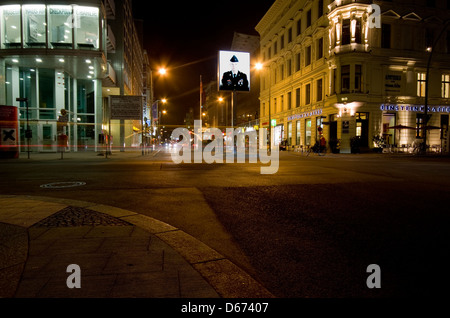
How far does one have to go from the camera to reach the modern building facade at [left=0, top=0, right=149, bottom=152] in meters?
25.2

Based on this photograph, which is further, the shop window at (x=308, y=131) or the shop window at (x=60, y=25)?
the shop window at (x=308, y=131)

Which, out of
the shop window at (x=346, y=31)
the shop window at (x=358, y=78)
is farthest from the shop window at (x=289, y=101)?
the shop window at (x=346, y=31)

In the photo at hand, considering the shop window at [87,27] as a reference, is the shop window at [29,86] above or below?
below

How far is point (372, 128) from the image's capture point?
95.0ft

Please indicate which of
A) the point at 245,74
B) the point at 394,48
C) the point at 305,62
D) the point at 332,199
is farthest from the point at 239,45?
the point at 332,199

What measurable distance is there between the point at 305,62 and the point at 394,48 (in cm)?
959

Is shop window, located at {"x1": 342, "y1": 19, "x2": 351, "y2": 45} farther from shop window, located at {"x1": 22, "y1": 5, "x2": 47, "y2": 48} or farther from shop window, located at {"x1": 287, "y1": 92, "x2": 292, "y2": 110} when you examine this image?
shop window, located at {"x1": 22, "y1": 5, "x2": 47, "y2": 48}

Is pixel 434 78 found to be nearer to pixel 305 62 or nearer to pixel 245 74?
pixel 305 62

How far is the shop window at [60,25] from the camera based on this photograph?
83.9 ft

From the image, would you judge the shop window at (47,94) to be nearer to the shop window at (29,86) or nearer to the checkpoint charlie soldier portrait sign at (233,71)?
the shop window at (29,86)

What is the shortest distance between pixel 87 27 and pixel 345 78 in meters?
25.3

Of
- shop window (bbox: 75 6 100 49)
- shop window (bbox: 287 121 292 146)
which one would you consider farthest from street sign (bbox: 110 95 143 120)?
shop window (bbox: 287 121 292 146)

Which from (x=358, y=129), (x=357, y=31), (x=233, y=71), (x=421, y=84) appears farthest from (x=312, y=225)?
(x=421, y=84)
